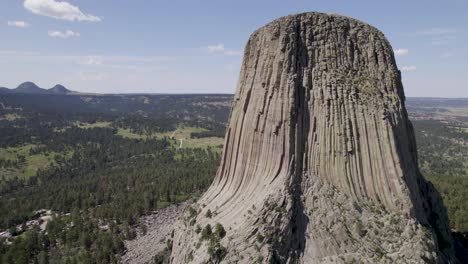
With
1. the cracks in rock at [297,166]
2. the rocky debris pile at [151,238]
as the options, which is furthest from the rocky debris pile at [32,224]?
the cracks in rock at [297,166]

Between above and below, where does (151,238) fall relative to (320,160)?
below

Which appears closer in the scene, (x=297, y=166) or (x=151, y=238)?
(x=297, y=166)

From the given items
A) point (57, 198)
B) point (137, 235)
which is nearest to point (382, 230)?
point (137, 235)

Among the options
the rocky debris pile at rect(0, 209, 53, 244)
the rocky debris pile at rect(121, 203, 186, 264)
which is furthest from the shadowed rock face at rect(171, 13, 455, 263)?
the rocky debris pile at rect(0, 209, 53, 244)

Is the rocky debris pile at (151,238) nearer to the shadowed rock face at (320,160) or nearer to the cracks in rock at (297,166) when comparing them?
the shadowed rock face at (320,160)

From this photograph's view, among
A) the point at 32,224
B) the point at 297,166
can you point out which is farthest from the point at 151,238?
the point at 297,166

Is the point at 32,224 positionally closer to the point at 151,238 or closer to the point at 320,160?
the point at 151,238
